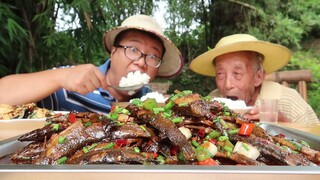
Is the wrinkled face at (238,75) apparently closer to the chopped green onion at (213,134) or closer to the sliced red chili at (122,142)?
the chopped green onion at (213,134)

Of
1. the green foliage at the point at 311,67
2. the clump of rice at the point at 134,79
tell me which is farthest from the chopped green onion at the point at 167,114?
the green foliage at the point at 311,67

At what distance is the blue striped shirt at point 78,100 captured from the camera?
2.58 metres

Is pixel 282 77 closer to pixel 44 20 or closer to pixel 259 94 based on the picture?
pixel 259 94

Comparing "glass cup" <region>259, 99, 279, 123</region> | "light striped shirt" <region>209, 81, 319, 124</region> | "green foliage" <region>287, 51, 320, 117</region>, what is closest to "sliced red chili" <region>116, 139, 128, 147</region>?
"glass cup" <region>259, 99, 279, 123</region>

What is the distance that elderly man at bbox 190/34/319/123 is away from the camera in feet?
9.36

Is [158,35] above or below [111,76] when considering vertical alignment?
above

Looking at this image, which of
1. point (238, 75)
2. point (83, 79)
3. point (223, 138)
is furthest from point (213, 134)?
point (238, 75)

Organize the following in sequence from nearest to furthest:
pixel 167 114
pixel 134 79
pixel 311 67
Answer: pixel 167 114 → pixel 134 79 → pixel 311 67

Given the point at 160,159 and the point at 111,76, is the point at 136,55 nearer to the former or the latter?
the point at 111,76

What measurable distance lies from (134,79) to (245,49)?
0.98 m

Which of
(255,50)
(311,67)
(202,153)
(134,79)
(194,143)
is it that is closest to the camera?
(202,153)

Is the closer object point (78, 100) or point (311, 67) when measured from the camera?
point (78, 100)

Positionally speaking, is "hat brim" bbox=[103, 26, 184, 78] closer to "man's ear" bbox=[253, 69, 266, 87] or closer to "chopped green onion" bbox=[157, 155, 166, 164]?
"man's ear" bbox=[253, 69, 266, 87]

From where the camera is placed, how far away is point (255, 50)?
9.76 ft
